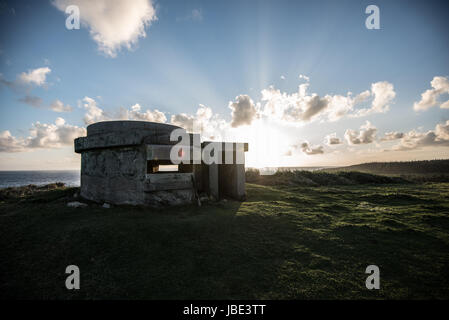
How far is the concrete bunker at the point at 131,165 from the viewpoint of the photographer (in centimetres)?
657

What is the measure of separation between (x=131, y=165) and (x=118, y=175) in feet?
2.18

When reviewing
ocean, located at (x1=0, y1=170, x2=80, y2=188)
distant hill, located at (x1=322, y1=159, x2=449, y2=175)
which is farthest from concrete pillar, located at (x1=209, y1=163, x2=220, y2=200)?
distant hill, located at (x1=322, y1=159, x2=449, y2=175)

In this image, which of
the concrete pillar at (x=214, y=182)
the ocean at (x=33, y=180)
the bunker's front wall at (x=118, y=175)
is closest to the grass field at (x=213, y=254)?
the bunker's front wall at (x=118, y=175)

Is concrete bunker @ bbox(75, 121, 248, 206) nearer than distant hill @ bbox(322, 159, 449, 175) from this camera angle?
Yes

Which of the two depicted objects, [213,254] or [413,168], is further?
[413,168]

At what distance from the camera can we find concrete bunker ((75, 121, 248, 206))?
6.57 meters

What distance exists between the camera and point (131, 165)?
6664mm

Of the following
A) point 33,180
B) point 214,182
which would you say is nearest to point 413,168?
point 214,182

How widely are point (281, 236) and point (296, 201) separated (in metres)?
4.80

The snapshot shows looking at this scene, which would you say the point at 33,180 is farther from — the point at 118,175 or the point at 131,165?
the point at 131,165

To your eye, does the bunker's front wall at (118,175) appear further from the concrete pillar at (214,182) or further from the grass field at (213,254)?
the concrete pillar at (214,182)

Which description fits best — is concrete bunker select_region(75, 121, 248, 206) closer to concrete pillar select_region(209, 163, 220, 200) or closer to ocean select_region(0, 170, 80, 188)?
concrete pillar select_region(209, 163, 220, 200)
